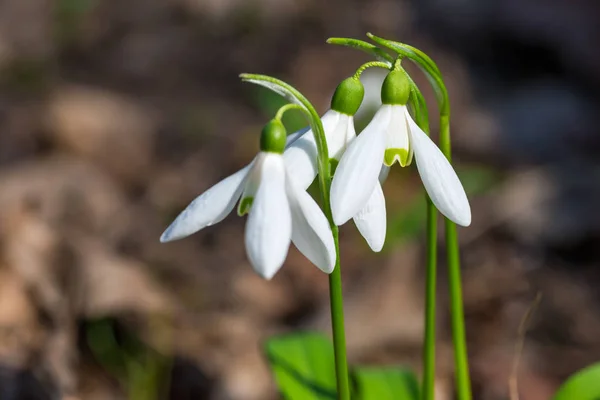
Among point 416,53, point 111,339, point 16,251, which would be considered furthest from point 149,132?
point 416,53

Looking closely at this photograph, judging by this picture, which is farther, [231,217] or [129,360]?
[231,217]

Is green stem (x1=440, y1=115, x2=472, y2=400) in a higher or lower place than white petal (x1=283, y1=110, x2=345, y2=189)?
lower

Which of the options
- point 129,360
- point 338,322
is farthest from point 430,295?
point 129,360

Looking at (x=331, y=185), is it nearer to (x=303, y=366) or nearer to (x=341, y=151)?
(x=341, y=151)

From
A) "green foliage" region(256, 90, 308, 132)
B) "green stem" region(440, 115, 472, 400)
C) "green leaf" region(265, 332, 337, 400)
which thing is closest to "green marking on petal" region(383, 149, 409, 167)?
"green stem" region(440, 115, 472, 400)

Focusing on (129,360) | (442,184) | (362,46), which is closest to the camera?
(442,184)

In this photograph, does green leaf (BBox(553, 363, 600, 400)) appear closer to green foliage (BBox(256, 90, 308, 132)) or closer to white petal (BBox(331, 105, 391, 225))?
white petal (BBox(331, 105, 391, 225))

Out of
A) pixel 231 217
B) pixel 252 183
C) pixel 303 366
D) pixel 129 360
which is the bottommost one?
pixel 129 360

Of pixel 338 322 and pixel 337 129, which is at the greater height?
pixel 337 129

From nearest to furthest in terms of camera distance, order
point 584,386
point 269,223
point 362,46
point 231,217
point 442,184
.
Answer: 1. point 269,223
2. point 442,184
3. point 362,46
4. point 584,386
5. point 231,217
